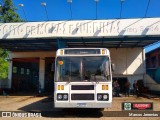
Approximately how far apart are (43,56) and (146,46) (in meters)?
12.2

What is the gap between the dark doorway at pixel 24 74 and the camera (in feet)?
118

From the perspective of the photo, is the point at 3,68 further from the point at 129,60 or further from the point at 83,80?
the point at 83,80

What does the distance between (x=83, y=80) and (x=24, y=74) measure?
30.0 meters

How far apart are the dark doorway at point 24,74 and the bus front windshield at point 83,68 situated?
2253 cm

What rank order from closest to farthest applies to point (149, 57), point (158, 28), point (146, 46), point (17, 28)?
point (158, 28) → point (17, 28) → point (146, 46) → point (149, 57)

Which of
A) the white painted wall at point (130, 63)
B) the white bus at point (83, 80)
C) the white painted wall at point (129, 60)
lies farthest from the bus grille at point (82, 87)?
the white painted wall at point (129, 60)

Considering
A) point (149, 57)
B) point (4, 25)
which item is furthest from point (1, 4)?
point (149, 57)

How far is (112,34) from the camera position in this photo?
2391 cm

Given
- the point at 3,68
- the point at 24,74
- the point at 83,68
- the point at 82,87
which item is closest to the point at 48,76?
the point at 3,68

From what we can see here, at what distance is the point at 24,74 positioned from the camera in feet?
135

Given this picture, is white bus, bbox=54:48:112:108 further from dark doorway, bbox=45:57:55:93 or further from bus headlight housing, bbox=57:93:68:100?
dark doorway, bbox=45:57:55:93

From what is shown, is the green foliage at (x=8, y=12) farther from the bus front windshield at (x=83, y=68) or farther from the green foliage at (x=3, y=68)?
the bus front windshield at (x=83, y=68)

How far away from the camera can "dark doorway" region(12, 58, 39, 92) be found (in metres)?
35.9

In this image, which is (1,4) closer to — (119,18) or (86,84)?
(119,18)
